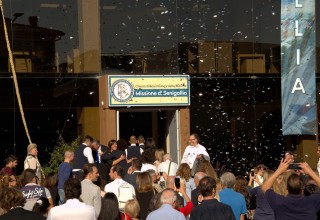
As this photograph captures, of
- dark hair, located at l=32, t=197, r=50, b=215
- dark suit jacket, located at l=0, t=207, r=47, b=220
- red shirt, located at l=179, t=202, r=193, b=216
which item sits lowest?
red shirt, located at l=179, t=202, r=193, b=216

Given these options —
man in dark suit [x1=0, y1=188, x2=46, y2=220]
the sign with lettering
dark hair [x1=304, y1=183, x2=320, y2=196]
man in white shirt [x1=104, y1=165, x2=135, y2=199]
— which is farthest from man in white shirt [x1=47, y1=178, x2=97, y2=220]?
the sign with lettering

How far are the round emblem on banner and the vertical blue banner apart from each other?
4511 mm

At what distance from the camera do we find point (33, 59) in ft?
77.7

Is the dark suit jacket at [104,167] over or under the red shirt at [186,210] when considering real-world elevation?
under

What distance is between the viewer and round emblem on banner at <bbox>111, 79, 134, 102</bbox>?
24.0 metres

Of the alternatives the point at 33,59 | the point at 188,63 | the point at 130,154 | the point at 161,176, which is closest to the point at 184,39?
the point at 188,63

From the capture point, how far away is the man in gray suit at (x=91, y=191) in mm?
12391

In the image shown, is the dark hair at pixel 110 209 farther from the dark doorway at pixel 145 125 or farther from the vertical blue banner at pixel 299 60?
the vertical blue banner at pixel 299 60

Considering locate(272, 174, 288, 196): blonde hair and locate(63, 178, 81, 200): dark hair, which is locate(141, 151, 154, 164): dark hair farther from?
locate(63, 178, 81, 200): dark hair

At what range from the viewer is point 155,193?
43.9ft

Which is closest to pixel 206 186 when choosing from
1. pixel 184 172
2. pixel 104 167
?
pixel 184 172

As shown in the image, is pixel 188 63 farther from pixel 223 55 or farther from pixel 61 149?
pixel 61 149

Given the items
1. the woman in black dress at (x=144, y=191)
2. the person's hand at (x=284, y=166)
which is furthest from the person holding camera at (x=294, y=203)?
the woman in black dress at (x=144, y=191)

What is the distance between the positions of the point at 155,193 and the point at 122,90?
10.9 meters
